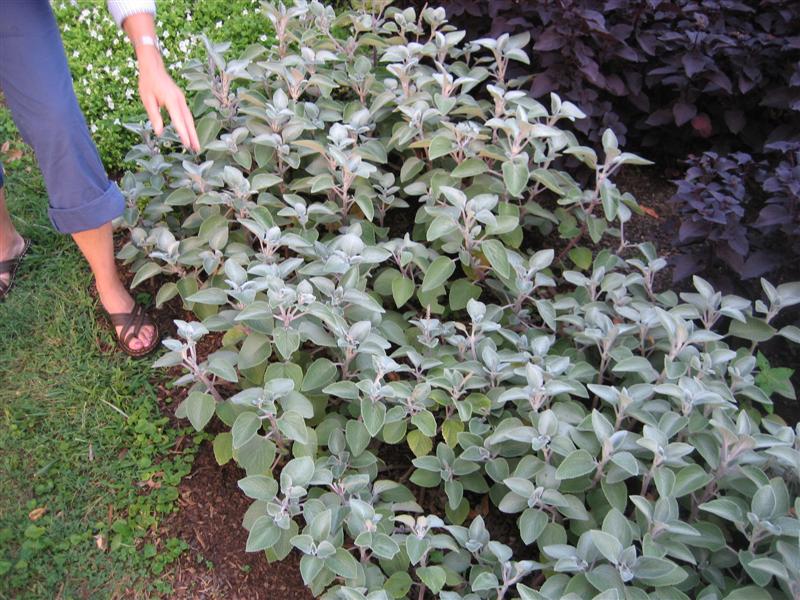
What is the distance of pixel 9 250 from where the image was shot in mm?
2859

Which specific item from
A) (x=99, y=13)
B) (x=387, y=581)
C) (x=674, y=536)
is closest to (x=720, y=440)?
(x=674, y=536)

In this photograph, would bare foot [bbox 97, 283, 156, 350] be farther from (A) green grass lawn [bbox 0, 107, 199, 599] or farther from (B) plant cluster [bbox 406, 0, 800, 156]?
(B) plant cluster [bbox 406, 0, 800, 156]

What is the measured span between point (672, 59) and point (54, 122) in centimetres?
Result: 233

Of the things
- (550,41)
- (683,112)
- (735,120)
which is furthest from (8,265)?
(735,120)

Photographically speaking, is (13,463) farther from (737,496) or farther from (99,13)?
(99,13)

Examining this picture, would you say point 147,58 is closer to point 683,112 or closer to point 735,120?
point 683,112

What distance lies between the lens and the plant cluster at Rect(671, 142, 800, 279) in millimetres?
2396

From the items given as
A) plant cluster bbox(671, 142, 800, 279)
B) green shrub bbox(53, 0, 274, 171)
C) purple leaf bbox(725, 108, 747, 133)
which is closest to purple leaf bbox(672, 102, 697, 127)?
purple leaf bbox(725, 108, 747, 133)

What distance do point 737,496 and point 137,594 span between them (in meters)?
1.66

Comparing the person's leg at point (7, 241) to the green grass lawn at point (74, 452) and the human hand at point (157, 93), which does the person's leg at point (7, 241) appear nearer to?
the green grass lawn at point (74, 452)

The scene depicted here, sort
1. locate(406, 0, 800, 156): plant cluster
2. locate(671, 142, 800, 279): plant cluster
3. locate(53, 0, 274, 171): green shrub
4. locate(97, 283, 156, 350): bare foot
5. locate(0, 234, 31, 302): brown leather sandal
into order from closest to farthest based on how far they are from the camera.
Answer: locate(671, 142, 800, 279): plant cluster, locate(97, 283, 156, 350): bare foot, locate(0, 234, 31, 302): brown leather sandal, locate(406, 0, 800, 156): plant cluster, locate(53, 0, 274, 171): green shrub

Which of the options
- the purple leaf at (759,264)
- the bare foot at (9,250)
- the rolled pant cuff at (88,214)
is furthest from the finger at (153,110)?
the purple leaf at (759,264)

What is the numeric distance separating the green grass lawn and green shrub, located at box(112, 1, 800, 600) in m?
0.29

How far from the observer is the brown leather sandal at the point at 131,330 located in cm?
261
